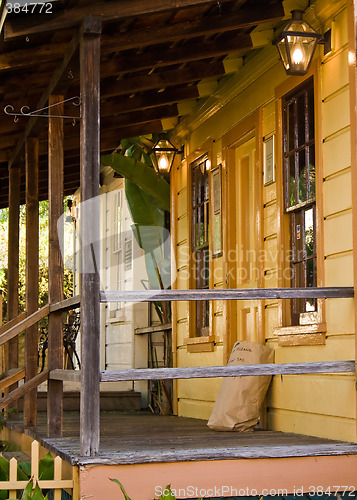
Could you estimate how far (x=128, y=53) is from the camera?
709 centimetres

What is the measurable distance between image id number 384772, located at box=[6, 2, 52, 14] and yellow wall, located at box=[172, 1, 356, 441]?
219 centimetres

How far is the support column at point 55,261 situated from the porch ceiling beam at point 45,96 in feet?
0.64

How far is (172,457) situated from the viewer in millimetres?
5242

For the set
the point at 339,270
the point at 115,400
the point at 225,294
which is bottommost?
the point at 115,400

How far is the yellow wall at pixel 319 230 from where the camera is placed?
612 centimetres

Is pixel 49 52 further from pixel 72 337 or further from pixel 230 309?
pixel 72 337

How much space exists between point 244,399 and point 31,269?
260 cm

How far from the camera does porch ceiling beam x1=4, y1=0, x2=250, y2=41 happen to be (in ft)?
18.6

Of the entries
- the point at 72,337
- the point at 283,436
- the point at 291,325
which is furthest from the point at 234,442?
the point at 72,337

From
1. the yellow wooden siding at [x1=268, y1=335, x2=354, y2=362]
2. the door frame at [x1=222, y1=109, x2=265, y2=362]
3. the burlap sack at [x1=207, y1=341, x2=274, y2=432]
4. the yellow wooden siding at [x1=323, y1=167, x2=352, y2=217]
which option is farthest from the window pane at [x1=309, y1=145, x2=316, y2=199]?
the burlap sack at [x1=207, y1=341, x2=274, y2=432]

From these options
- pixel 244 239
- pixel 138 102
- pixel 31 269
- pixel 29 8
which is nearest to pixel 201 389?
pixel 244 239

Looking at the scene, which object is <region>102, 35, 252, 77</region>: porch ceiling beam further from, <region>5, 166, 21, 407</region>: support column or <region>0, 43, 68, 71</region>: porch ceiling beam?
<region>5, 166, 21, 407</region>: support column
